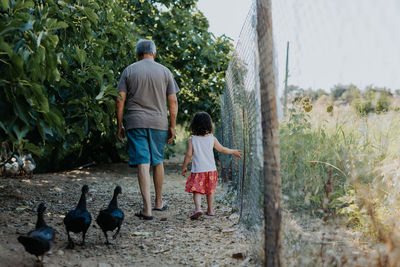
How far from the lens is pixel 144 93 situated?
4594 millimetres

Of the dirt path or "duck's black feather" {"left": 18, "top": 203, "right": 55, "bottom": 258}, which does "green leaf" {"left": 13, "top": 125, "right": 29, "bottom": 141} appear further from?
the dirt path

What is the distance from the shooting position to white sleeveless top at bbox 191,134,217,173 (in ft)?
15.7

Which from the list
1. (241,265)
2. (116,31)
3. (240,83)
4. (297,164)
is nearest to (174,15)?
(116,31)

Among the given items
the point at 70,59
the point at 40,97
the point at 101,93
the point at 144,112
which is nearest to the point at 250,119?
the point at 144,112

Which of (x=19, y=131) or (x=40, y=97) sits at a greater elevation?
(x=40, y=97)

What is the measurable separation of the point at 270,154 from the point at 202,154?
240cm

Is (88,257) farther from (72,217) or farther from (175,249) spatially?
(175,249)

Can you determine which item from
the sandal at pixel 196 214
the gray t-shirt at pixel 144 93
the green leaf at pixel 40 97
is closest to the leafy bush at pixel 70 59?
the green leaf at pixel 40 97

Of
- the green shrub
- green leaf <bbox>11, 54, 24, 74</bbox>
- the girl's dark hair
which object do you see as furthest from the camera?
the girl's dark hair

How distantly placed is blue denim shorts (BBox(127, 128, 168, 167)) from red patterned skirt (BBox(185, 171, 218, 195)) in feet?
1.56

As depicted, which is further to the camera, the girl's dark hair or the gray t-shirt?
the girl's dark hair

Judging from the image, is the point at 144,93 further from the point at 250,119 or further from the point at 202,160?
the point at 250,119

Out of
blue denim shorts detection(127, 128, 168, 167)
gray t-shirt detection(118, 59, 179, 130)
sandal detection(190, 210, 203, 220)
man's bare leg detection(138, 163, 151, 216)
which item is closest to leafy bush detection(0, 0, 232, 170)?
gray t-shirt detection(118, 59, 179, 130)

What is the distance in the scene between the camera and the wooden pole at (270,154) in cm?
241
